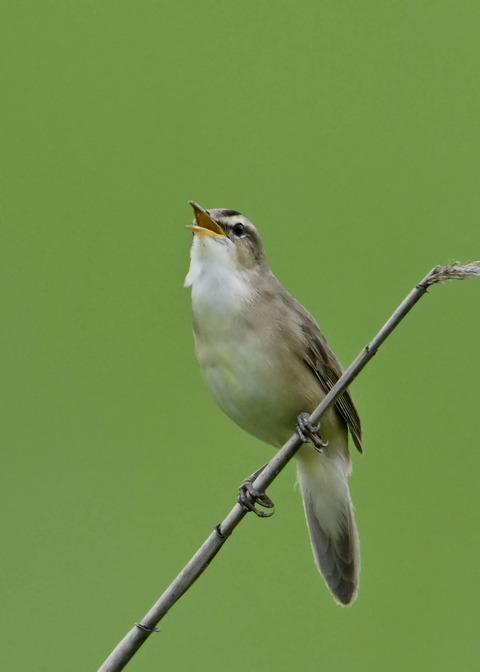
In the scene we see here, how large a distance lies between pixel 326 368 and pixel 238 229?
0.55m

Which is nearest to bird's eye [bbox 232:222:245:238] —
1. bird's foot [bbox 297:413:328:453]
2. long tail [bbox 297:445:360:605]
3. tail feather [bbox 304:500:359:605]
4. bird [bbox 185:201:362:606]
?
bird [bbox 185:201:362:606]

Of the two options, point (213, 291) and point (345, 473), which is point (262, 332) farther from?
point (345, 473)

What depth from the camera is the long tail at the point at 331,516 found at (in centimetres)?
311

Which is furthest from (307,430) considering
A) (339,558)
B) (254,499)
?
(339,558)

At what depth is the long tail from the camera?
311 centimetres

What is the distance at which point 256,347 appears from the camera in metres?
2.79

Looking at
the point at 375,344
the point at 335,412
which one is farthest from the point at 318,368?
the point at 375,344

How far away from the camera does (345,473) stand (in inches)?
127

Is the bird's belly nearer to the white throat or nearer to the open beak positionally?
the white throat

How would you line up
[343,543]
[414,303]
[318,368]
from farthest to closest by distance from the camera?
[343,543]
[318,368]
[414,303]

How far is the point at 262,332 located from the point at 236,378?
17cm

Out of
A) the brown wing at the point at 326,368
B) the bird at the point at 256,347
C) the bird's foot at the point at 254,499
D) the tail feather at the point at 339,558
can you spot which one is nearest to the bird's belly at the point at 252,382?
the bird at the point at 256,347

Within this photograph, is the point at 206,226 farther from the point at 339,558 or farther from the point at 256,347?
the point at 339,558

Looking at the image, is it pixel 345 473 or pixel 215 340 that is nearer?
pixel 215 340
